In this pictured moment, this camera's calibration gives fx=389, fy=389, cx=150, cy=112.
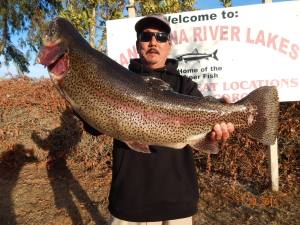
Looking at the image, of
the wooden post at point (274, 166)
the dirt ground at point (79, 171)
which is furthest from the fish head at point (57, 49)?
the wooden post at point (274, 166)

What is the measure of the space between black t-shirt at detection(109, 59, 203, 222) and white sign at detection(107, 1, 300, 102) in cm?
318

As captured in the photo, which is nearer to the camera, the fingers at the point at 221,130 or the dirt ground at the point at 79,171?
the fingers at the point at 221,130

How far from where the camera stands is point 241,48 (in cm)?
585

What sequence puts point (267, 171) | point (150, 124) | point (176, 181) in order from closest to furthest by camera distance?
point (150, 124) → point (176, 181) → point (267, 171)

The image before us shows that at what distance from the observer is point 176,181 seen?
9.46 feet

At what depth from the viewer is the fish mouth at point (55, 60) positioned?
2.51m

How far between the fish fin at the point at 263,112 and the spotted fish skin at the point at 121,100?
8.4 inches

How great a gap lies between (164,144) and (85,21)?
9.87m

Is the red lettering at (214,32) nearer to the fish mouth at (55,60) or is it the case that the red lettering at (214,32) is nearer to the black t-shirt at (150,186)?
the black t-shirt at (150,186)

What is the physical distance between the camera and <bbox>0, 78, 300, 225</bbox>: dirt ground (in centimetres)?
571

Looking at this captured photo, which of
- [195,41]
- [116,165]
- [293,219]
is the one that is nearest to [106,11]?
[195,41]

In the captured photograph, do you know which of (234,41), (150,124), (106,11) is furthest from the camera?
(106,11)

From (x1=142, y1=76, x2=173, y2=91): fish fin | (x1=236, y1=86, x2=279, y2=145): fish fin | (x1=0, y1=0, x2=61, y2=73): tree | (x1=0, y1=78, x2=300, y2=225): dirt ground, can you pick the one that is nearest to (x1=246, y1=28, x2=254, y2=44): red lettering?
(x1=0, y1=78, x2=300, y2=225): dirt ground

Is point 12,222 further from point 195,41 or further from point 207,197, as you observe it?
point 195,41
